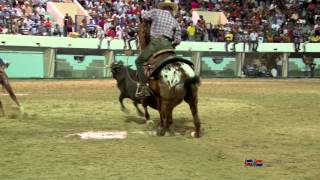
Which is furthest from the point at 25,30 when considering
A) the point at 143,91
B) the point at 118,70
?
the point at 143,91

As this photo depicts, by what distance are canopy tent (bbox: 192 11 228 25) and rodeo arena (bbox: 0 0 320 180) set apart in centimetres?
858

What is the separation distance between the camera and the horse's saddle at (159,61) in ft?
34.1

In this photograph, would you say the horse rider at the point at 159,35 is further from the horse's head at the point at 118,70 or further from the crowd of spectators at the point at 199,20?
the crowd of spectators at the point at 199,20

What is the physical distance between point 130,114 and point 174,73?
182 inches

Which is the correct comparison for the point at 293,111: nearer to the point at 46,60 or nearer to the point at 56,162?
the point at 56,162

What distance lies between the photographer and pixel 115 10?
124 feet

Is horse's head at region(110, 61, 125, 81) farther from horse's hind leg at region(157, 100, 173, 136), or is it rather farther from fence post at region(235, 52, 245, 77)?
fence post at region(235, 52, 245, 77)

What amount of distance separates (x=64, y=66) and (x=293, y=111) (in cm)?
1804

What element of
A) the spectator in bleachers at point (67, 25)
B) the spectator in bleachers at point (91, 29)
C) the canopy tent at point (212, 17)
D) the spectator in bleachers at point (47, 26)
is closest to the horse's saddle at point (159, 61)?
the spectator in bleachers at point (47, 26)

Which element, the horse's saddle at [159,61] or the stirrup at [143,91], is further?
the stirrup at [143,91]

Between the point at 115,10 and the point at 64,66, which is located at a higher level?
the point at 115,10

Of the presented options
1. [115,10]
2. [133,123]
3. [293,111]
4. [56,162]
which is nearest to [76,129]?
[133,123]

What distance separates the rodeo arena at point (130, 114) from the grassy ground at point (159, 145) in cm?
2

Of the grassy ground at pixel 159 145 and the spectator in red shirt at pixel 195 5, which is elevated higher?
the spectator in red shirt at pixel 195 5
